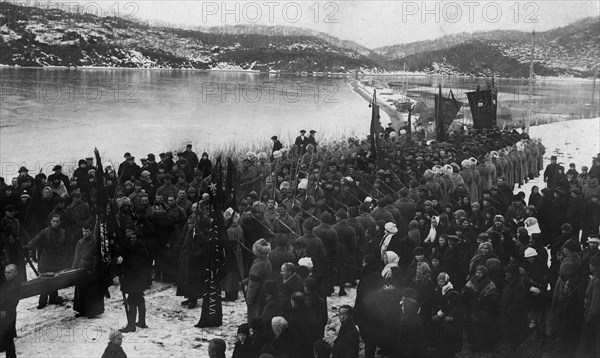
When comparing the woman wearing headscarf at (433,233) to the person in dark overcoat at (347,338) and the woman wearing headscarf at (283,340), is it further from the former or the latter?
the woman wearing headscarf at (283,340)

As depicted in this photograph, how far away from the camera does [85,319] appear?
8.16 meters

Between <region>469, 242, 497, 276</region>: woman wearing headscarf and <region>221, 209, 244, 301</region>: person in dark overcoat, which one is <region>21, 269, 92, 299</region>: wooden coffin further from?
<region>469, 242, 497, 276</region>: woman wearing headscarf

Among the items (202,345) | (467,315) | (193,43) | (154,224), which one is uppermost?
(193,43)

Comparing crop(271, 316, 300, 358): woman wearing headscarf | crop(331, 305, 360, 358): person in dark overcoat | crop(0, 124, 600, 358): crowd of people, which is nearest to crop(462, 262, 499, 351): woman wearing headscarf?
crop(0, 124, 600, 358): crowd of people

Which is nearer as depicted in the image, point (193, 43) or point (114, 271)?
point (114, 271)

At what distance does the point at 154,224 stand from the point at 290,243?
1.95m

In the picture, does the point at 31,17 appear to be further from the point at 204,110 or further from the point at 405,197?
the point at 405,197

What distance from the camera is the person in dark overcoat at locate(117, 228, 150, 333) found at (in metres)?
7.71

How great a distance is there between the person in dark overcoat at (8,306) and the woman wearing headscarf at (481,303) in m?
4.55

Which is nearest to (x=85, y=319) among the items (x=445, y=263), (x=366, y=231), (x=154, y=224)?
(x=154, y=224)

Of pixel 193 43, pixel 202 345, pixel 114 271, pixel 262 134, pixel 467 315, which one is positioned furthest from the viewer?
pixel 193 43

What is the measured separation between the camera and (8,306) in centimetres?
677

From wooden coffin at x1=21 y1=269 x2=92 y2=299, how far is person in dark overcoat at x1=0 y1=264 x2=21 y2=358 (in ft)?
1.62

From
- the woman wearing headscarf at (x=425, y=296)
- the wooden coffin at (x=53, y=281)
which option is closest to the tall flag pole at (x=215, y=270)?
the wooden coffin at (x=53, y=281)
